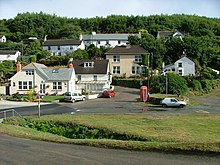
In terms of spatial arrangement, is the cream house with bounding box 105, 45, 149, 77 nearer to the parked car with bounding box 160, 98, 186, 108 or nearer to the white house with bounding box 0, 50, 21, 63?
the white house with bounding box 0, 50, 21, 63

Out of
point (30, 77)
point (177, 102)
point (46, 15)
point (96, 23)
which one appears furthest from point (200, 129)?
point (46, 15)

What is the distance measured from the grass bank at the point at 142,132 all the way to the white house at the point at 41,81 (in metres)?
25.4

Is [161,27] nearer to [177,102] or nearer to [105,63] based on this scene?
[105,63]

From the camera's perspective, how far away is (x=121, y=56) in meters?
68.4

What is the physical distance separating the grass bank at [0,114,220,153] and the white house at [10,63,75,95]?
25.4m

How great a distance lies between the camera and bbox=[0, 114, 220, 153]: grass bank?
1346 centimetres

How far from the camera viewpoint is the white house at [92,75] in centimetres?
5803

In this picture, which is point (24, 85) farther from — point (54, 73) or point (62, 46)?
point (62, 46)

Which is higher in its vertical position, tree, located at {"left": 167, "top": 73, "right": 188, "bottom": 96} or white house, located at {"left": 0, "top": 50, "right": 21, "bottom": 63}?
white house, located at {"left": 0, "top": 50, "right": 21, "bottom": 63}

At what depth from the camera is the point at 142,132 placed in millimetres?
19859

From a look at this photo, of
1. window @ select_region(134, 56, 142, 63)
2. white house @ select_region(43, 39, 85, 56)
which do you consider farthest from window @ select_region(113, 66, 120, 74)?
white house @ select_region(43, 39, 85, 56)

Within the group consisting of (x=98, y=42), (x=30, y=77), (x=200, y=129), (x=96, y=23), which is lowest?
(x=200, y=129)

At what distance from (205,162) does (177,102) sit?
92.5ft

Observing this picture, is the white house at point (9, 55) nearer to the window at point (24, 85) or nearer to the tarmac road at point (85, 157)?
the window at point (24, 85)
